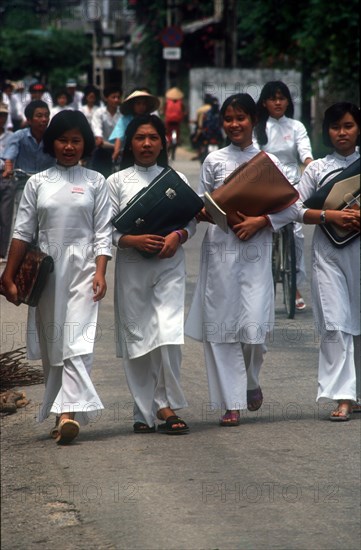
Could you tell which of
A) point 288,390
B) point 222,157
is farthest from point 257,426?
point 222,157

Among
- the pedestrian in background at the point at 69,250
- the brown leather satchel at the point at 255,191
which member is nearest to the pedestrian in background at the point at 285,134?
the brown leather satchel at the point at 255,191

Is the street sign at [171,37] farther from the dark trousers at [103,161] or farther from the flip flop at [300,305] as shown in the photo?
the flip flop at [300,305]

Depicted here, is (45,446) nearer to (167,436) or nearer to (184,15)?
(167,436)

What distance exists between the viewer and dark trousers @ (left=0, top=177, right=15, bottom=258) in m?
14.7

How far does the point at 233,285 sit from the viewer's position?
25.1 ft

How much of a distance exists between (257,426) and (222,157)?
4.99 feet

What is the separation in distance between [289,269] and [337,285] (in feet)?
12.4

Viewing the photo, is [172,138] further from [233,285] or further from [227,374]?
[227,374]

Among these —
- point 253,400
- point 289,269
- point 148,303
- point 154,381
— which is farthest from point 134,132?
point 289,269

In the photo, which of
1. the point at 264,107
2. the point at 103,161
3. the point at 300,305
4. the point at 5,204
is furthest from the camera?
the point at 103,161

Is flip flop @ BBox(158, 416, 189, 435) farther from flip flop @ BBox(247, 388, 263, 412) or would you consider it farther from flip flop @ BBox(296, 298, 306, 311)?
flip flop @ BBox(296, 298, 306, 311)

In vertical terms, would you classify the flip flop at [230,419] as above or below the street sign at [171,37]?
below

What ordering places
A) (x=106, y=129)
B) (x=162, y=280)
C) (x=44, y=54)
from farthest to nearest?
1. (x=44, y=54)
2. (x=106, y=129)
3. (x=162, y=280)

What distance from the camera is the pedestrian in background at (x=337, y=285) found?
7.66m
